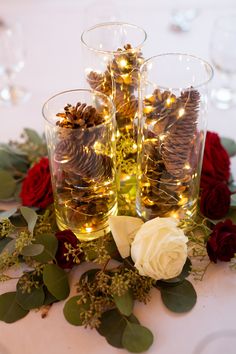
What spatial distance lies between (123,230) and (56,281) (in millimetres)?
136

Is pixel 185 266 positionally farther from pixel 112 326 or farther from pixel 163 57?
pixel 163 57

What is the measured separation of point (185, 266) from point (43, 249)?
24 centimetres

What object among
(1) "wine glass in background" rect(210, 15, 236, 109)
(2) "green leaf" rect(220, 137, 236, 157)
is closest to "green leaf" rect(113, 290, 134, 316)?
(2) "green leaf" rect(220, 137, 236, 157)

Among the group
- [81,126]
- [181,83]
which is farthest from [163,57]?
[81,126]

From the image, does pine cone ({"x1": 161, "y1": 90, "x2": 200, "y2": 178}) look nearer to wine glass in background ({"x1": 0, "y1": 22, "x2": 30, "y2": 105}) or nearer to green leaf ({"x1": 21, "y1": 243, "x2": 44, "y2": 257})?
green leaf ({"x1": 21, "y1": 243, "x2": 44, "y2": 257})

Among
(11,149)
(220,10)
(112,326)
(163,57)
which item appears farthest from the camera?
(220,10)

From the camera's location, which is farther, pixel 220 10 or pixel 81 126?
pixel 220 10

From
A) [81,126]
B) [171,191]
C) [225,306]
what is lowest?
[225,306]

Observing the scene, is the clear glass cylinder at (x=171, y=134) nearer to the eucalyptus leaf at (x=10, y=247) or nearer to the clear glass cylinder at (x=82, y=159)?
the clear glass cylinder at (x=82, y=159)

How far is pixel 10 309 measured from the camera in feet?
2.40

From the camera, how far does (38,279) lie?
30.1 inches

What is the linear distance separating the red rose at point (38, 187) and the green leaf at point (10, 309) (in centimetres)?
20

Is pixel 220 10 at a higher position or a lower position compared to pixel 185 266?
higher

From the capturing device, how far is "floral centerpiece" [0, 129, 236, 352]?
2.30ft
